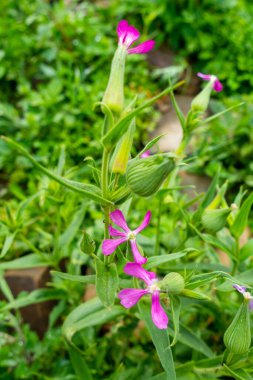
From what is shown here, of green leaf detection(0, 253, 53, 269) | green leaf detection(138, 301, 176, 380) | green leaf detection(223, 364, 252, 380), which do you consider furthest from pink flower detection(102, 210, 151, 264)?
green leaf detection(0, 253, 53, 269)

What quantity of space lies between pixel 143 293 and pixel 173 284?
4 cm

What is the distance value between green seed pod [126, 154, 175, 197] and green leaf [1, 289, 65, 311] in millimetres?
483

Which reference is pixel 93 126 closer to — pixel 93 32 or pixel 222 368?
pixel 93 32

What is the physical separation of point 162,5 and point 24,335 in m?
1.60

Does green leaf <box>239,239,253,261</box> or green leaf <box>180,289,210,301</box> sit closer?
green leaf <box>180,289,210,301</box>

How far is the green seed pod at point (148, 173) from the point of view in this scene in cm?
61

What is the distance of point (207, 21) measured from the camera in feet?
7.03

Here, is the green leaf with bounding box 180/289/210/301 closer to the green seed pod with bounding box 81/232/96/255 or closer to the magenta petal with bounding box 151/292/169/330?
the magenta petal with bounding box 151/292/169/330

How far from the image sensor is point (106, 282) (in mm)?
737

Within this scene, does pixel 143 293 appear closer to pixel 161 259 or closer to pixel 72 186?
pixel 161 259

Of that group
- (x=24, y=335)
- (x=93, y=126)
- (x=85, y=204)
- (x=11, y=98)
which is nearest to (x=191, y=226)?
(x=85, y=204)

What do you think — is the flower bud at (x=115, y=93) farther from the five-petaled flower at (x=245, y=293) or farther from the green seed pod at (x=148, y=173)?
the five-petaled flower at (x=245, y=293)

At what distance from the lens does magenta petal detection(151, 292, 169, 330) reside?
25.6 inches

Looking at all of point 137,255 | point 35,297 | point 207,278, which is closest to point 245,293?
point 207,278
